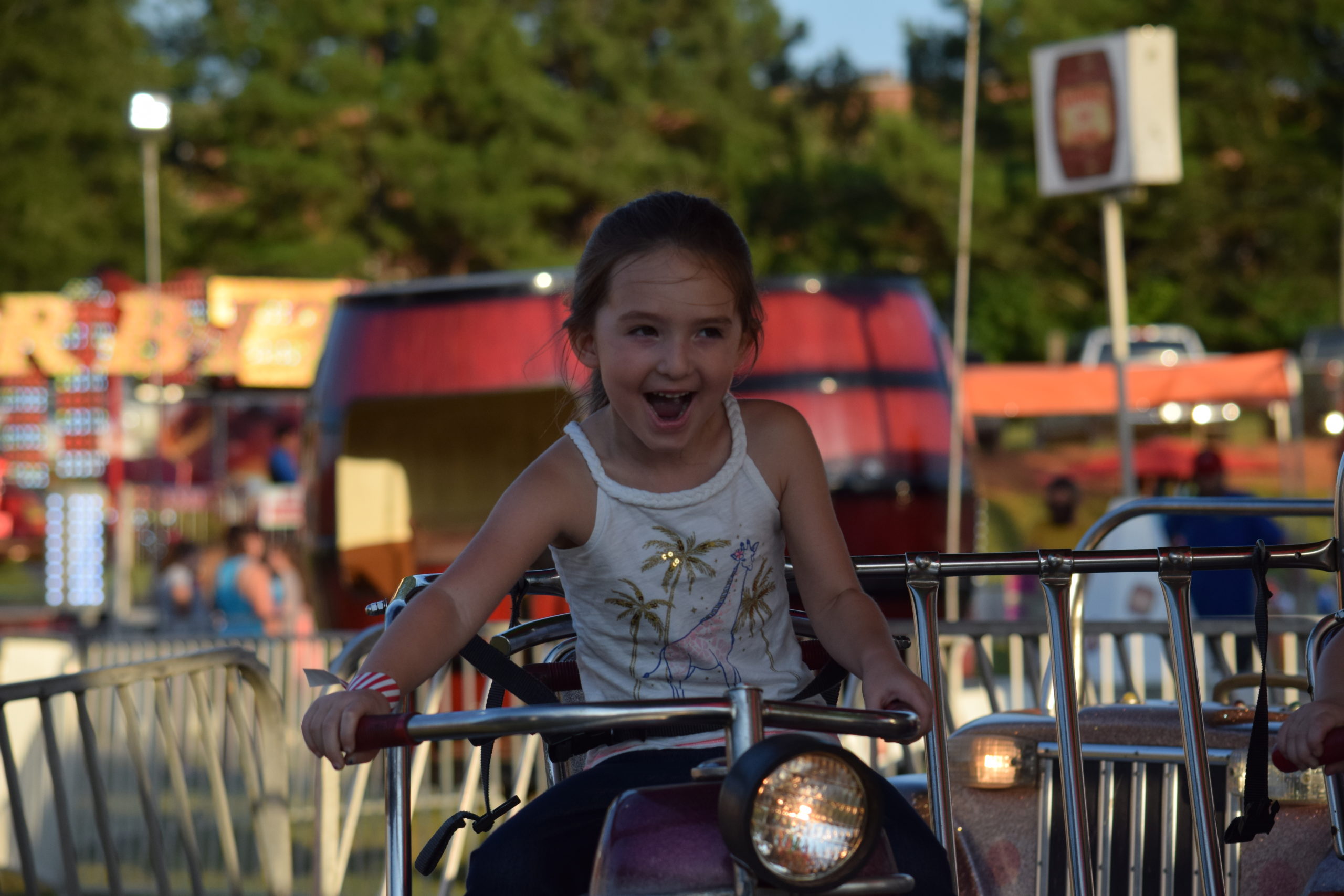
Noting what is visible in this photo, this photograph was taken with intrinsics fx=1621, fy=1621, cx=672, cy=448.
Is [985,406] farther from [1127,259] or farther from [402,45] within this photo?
[402,45]

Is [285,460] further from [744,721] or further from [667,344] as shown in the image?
[744,721]

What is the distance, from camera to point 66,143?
3994cm

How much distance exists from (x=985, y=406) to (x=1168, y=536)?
46.7 feet

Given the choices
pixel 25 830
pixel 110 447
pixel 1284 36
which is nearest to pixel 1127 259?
pixel 1284 36

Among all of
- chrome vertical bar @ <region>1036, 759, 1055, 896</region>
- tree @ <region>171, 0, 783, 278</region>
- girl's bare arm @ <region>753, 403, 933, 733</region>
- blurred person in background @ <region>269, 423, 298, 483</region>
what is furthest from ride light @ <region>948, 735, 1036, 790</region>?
tree @ <region>171, 0, 783, 278</region>

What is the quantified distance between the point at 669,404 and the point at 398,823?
707mm

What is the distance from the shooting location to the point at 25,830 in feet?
13.3

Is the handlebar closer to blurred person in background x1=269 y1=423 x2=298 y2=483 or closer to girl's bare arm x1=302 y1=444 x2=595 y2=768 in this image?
girl's bare arm x1=302 y1=444 x2=595 y2=768

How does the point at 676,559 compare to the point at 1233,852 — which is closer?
the point at 676,559

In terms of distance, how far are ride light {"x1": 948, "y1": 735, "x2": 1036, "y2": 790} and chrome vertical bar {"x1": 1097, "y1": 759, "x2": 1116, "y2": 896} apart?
13 centimetres

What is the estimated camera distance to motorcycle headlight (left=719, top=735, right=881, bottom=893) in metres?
1.71

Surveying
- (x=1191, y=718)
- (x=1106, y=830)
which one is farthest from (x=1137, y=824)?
(x=1191, y=718)

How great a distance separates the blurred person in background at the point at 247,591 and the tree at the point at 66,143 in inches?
1126

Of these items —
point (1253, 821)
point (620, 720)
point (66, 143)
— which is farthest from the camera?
point (66, 143)
